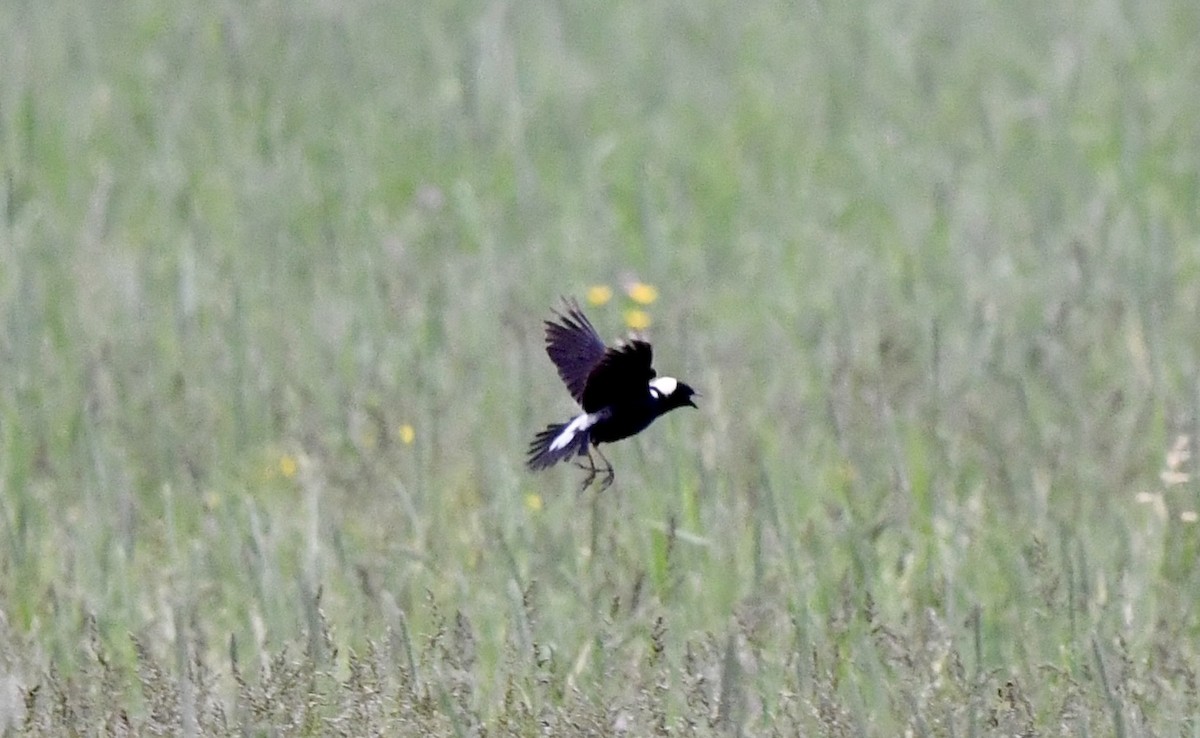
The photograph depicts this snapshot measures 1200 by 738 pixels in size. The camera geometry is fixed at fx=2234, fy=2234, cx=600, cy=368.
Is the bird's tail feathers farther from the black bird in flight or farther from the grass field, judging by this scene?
the grass field

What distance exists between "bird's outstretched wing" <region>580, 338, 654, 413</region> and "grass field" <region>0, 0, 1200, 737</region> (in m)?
0.40

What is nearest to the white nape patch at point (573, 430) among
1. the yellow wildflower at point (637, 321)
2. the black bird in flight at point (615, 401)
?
the black bird in flight at point (615, 401)

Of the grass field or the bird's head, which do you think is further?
the grass field

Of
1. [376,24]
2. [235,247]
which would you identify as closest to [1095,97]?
[376,24]

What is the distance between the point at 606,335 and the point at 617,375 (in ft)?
7.13

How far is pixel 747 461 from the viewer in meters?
4.63

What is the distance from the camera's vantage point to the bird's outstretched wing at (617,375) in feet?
9.52

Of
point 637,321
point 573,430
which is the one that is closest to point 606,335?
point 637,321

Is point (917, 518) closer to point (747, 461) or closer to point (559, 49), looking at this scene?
point (747, 461)

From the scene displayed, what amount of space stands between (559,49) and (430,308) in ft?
8.46

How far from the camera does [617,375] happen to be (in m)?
2.98

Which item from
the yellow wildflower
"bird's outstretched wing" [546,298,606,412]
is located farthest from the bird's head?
the yellow wildflower

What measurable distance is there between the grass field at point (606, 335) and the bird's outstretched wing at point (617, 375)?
40cm

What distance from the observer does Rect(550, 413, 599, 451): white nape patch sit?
3061mm
